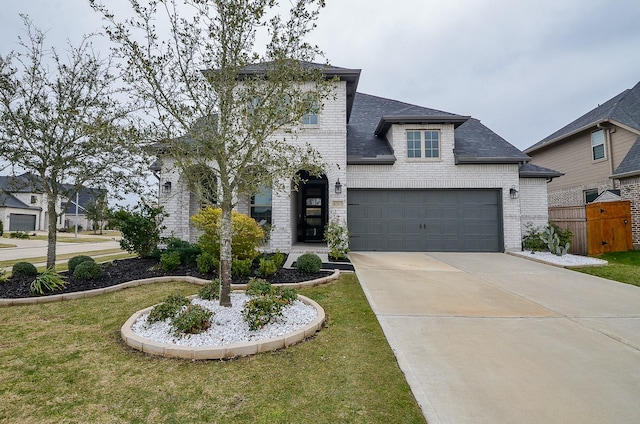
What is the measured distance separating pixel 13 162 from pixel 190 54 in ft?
17.1

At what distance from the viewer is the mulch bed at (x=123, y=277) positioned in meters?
5.83

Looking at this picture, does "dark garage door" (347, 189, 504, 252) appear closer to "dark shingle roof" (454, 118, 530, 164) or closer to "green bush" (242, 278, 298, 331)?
"dark shingle roof" (454, 118, 530, 164)

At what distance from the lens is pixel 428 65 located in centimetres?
2656

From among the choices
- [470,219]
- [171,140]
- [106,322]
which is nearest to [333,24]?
[171,140]

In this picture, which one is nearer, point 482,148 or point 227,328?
point 227,328

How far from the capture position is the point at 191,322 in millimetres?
3629

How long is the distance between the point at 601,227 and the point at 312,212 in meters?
11.1

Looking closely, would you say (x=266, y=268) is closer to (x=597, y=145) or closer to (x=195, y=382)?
(x=195, y=382)

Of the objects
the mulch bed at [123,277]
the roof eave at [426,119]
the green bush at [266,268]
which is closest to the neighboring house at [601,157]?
the roof eave at [426,119]

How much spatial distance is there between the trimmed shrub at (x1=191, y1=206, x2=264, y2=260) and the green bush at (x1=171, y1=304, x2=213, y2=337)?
316 cm

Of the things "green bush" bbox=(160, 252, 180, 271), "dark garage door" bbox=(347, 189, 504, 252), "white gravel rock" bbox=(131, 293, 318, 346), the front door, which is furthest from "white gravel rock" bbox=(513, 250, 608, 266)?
"green bush" bbox=(160, 252, 180, 271)

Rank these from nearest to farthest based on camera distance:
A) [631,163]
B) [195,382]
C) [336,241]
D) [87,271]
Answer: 1. [195,382]
2. [87,271]
3. [336,241]
4. [631,163]

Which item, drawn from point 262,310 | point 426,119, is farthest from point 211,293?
point 426,119

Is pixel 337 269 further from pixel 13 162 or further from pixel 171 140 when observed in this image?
pixel 13 162
